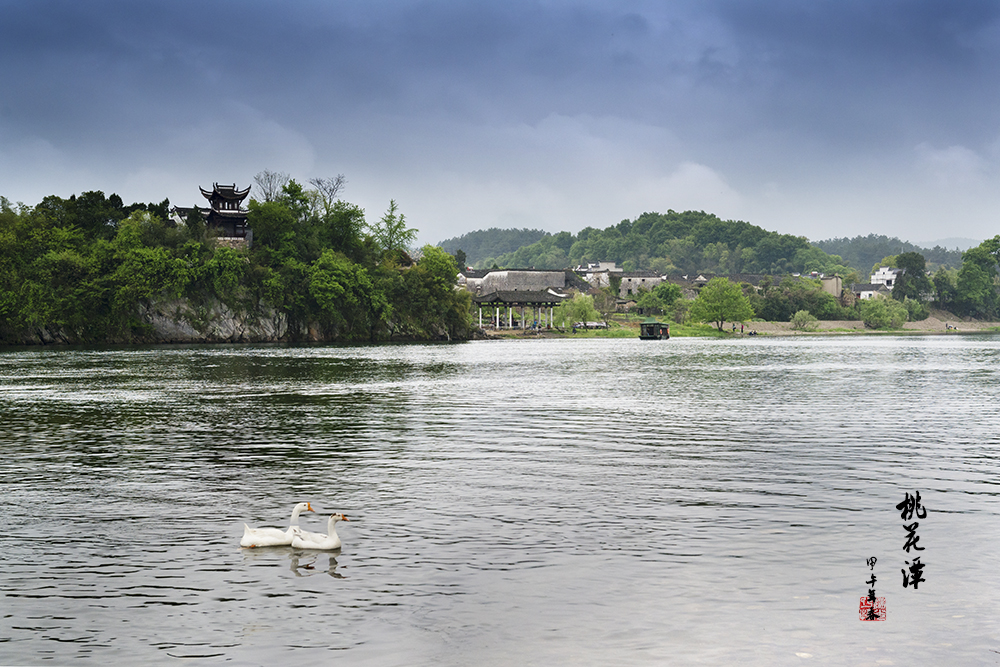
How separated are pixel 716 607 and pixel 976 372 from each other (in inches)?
1788

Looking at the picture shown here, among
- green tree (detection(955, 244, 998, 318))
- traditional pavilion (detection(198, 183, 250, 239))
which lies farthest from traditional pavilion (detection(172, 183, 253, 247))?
green tree (detection(955, 244, 998, 318))

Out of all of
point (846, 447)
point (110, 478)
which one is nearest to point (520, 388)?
point (846, 447)

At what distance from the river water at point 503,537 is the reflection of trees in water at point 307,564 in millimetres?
43

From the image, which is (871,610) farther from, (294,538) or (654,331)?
(654,331)

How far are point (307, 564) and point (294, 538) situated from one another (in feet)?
1.78

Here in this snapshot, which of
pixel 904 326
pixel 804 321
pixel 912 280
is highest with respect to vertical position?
pixel 912 280

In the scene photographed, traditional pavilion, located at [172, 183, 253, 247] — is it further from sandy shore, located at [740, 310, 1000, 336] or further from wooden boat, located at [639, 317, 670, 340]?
sandy shore, located at [740, 310, 1000, 336]

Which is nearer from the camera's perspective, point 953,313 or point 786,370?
point 786,370

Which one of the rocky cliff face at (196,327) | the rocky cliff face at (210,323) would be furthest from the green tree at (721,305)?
the rocky cliff face at (210,323)

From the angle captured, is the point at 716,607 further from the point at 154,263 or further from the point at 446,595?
the point at 154,263

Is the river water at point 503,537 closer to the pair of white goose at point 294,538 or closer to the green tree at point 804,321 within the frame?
the pair of white goose at point 294,538

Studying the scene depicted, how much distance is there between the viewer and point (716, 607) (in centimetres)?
914

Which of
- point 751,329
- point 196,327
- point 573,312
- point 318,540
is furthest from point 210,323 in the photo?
point 318,540

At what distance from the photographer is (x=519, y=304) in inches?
5177
